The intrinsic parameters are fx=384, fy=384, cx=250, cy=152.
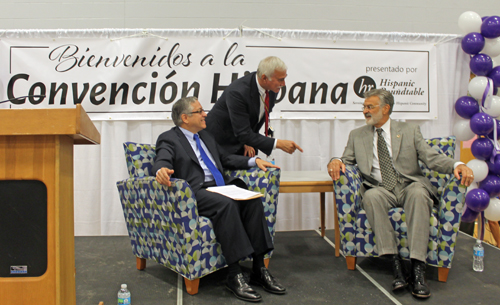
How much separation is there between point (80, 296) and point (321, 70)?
2.50m

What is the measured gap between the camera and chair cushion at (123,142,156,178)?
2271 mm

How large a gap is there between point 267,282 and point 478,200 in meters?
1.86

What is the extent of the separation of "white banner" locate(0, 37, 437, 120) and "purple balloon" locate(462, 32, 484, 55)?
0.30 meters

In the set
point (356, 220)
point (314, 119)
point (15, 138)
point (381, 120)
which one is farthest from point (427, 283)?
point (15, 138)

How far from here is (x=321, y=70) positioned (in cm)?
335

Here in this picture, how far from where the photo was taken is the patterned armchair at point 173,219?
1906 mm

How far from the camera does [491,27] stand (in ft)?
9.97

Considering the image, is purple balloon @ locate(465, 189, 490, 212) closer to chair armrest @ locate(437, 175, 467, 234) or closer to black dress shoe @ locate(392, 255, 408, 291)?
chair armrest @ locate(437, 175, 467, 234)

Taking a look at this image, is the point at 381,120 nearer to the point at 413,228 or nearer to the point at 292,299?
the point at 413,228

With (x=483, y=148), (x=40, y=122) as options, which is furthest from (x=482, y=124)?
(x=40, y=122)

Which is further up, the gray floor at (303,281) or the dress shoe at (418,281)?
the dress shoe at (418,281)

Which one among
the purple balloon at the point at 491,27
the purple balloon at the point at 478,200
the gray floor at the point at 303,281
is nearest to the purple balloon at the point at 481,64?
the purple balloon at the point at 491,27

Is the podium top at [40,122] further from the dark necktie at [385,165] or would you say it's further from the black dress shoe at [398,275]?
the dark necktie at [385,165]

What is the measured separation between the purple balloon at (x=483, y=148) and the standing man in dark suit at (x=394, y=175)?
78 cm
